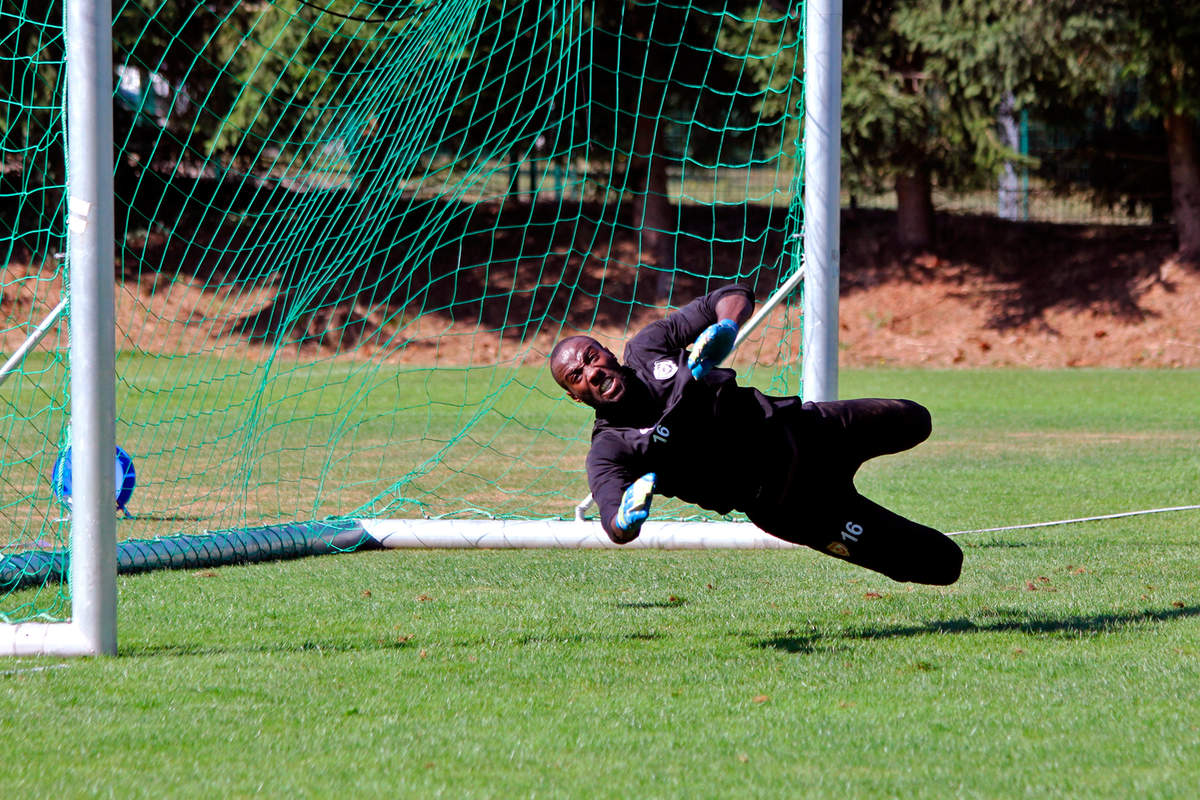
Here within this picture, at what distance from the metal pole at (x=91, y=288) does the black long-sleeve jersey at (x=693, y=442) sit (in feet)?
6.62

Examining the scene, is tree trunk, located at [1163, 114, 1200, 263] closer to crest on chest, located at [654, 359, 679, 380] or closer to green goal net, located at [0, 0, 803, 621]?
green goal net, located at [0, 0, 803, 621]

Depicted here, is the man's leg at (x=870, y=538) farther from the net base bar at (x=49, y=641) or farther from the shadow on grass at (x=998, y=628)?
the net base bar at (x=49, y=641)

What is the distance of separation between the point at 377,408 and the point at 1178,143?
17.1 meters

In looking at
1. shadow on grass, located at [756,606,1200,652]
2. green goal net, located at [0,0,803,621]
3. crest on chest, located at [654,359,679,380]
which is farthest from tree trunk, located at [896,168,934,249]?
crest on chest, located at [654,359,679,380]

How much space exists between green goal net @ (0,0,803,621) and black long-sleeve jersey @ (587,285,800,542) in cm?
305

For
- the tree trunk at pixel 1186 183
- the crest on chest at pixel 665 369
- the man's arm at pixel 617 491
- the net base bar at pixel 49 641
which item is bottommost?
the net base bar at pixel 49 641

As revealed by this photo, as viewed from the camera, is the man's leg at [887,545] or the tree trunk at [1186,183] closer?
the man's leg at [887,545]

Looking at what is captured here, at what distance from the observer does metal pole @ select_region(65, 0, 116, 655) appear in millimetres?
5703

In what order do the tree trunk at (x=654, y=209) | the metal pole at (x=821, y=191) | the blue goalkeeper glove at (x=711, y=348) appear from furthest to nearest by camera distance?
the tree trunk at (x=654, y=209)
the metal pole at (x=821, y=191)
the blue goalkeeper glove at (x=711, y=348)

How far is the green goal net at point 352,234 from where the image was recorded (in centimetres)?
1049

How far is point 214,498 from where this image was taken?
11.1 metres

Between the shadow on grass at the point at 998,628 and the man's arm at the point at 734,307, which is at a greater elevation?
the man's arm at the point at 734,307

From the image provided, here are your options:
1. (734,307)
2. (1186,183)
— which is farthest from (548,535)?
(1186,183)

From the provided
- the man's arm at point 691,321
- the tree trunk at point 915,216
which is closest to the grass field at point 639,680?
the man's arm at point 691,321
